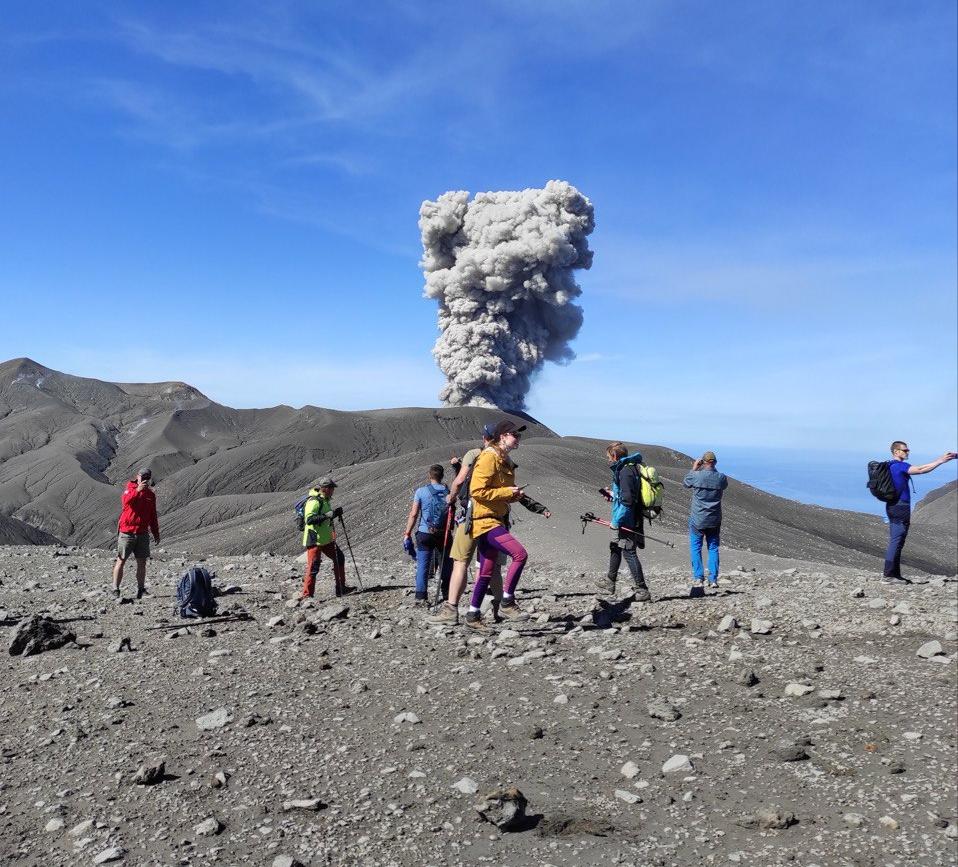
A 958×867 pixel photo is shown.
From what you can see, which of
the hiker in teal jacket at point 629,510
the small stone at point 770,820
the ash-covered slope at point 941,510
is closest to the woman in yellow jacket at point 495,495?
the hiker in teal jacket at point 629,510

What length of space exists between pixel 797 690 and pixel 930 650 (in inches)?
71.6

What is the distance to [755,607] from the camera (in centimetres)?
984

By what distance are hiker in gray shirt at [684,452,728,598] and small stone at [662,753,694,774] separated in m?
6.05

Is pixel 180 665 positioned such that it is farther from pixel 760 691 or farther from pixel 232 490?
pixel 232 490

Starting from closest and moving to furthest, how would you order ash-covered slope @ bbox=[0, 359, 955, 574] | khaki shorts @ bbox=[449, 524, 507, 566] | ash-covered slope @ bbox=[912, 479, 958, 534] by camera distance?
khaki shorts @ bbox=[449, 524, 507, 566] → ash-covered slope @ bbox=[0, 359, 955, 574] → ash-covered slope @ bbox=[912, 479, 958, 534]

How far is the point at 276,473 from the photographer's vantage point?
56500 mm

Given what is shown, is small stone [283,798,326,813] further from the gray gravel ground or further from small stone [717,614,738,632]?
small stone [717,614,738,632]

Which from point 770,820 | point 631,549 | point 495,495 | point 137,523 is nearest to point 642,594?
point 631,549

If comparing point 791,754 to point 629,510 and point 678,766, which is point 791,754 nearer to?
point 678,766

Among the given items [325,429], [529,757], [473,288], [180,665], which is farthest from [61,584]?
[473,288]

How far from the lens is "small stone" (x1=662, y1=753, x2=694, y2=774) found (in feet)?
18.3

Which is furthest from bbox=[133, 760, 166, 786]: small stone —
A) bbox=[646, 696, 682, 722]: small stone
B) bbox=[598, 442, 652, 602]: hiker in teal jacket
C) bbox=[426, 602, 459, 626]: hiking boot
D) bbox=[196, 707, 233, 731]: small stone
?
bbox=[598, 442, 652, 602]: hiker in teal jacket

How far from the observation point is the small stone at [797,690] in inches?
271

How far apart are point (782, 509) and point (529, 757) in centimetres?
3913
